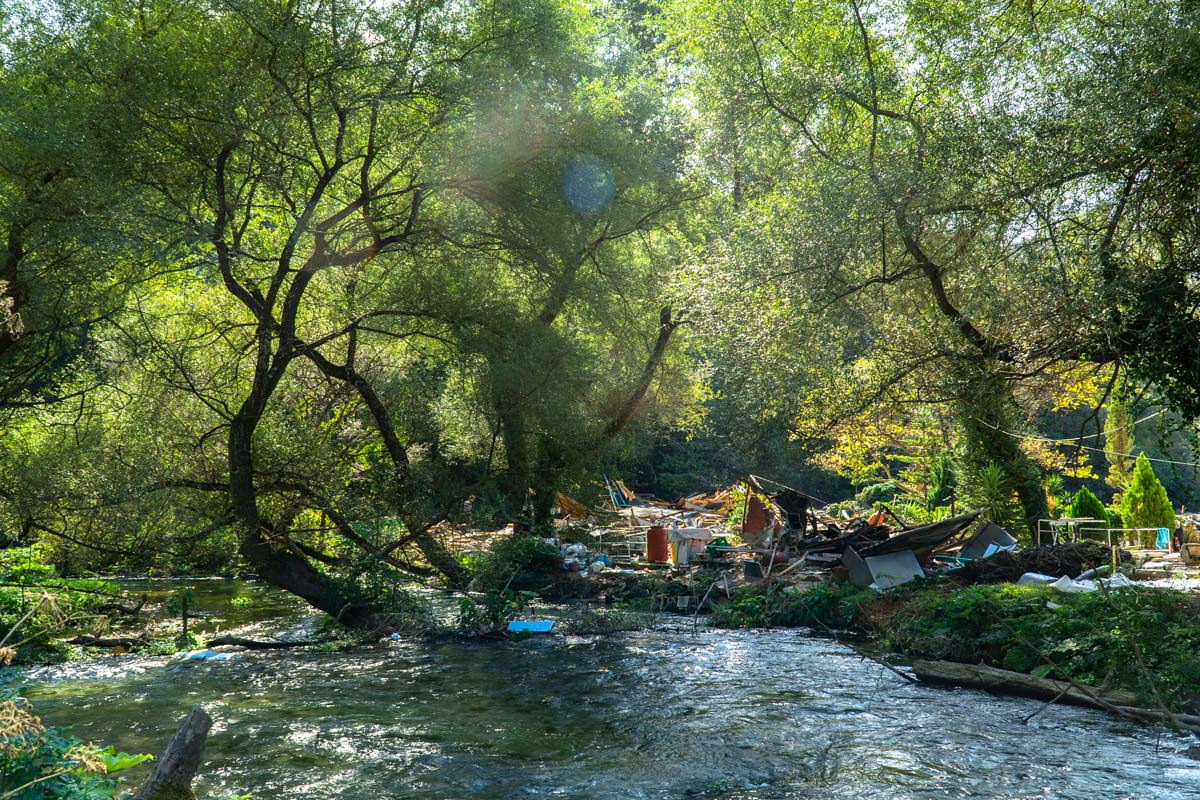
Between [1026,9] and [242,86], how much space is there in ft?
32.8

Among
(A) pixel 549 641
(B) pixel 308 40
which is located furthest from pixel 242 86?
(A) pixel 549 641

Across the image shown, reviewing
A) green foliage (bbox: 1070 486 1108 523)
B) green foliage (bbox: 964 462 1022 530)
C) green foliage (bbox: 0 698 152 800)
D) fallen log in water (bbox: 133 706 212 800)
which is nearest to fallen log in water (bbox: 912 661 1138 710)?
fallen log in water (bbox: 133 706 212 800)

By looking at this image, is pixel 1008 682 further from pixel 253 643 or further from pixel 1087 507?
pixel 1087 507

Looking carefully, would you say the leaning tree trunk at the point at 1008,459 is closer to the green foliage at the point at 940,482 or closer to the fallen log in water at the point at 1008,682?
the green foliage at the point at 940,482

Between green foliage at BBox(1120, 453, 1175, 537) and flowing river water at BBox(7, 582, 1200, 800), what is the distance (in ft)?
36.5

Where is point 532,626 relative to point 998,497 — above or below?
below

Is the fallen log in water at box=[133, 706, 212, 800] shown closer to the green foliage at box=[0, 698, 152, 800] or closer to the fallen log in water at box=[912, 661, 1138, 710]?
the green foliage at box=[0, 698, 152, 800]

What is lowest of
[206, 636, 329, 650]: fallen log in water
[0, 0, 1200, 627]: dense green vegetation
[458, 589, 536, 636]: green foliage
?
[206, 636, 329, 650]: fallen log in water

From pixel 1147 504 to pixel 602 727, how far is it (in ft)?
52.5

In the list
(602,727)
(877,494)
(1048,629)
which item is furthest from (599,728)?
(877,494)

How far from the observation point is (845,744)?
26.9 ft

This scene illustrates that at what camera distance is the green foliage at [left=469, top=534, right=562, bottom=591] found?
1409 centimetres

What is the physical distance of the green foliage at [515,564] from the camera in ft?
46.2

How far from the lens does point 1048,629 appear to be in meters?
10.3
